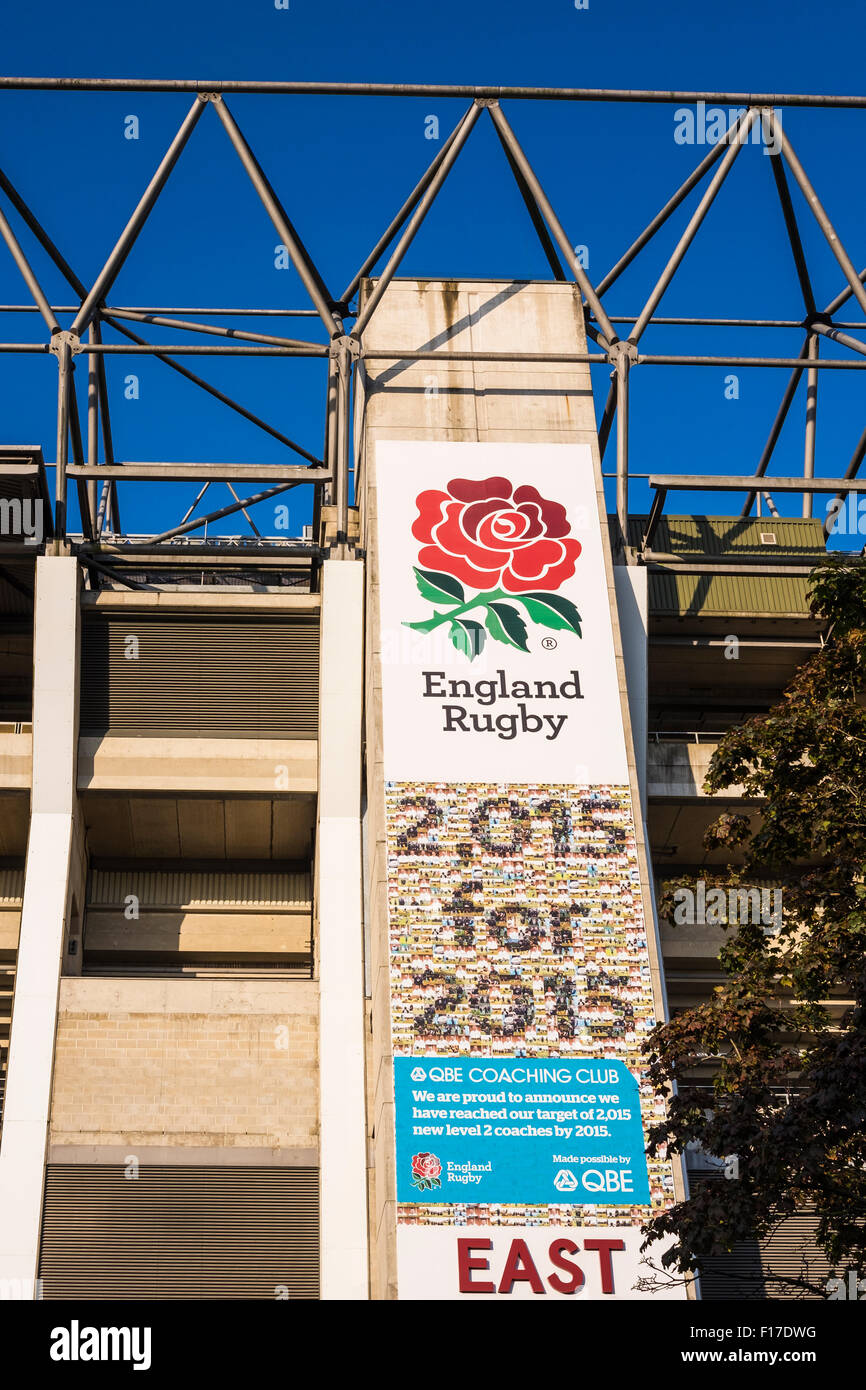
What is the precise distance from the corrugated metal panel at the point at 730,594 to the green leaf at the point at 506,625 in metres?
9.16

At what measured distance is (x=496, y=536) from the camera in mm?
35906

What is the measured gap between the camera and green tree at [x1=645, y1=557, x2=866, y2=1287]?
16.5m

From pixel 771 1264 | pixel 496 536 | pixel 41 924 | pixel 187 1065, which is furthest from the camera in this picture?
pixel 496 536

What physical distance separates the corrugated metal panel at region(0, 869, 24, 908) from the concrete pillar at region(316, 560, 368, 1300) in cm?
968

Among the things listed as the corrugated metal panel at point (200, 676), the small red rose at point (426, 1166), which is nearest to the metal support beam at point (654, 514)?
the corrugated metal panel at point (200, 676)

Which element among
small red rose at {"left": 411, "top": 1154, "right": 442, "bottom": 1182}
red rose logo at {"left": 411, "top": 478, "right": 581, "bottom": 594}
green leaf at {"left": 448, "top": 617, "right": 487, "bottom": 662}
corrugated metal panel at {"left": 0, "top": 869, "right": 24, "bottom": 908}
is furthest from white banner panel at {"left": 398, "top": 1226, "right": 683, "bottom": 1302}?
corrugated metal panel at {"left": 0, "top": 869, "right": 24, "bottom": 908}

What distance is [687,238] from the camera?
4175 cm

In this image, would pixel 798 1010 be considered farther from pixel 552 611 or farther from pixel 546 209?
pixel 546 209

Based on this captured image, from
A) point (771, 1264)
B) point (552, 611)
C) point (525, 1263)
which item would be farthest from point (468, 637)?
point (771, 1264)

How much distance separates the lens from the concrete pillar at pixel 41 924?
30609mm

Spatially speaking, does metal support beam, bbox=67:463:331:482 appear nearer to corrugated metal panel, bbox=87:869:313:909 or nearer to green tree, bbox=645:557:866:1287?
corrugated metal panel, bbox=87:869:313:909

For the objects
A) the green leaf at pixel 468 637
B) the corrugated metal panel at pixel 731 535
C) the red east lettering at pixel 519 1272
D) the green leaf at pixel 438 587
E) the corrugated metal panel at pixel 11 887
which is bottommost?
the red east lettering at pixel 519 1272

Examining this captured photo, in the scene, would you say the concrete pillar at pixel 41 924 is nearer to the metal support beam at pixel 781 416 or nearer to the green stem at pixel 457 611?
the green stem at pixel 457 611

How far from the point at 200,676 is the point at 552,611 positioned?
31.1ft
